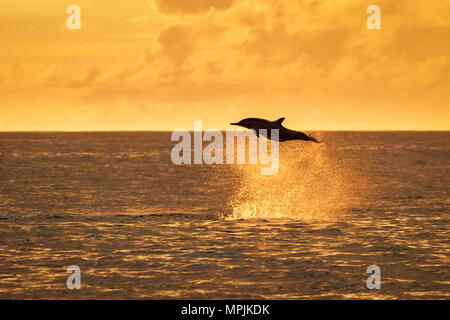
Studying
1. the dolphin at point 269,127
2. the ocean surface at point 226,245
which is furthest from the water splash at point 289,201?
the dolphin at point 269,127

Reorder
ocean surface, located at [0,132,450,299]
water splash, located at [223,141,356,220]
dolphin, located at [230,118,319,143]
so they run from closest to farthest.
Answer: ocean surface, located at [0,132,450,299] → dolphin, located at [230,118,319,143] → water splash, located at [223,141,356,220]

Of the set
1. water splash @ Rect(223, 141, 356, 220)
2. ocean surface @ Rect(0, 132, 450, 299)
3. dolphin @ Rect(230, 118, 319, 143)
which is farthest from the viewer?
water splash @ Rect(223, 141, 356, 220)

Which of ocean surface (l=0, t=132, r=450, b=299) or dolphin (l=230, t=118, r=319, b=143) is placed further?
dolphin (l=230, t=118, r=319, b=143)

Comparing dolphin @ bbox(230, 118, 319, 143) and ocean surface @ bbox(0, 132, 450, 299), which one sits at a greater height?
dolphin @ bbox(230, 118, 319, 143)

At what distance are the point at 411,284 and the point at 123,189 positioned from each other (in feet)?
124

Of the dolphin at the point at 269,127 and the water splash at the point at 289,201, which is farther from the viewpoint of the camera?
the water splash at the point at 289,201

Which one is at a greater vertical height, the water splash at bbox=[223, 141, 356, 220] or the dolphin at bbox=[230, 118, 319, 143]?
the dolphin at bbox=[230, 118, 319, 143]

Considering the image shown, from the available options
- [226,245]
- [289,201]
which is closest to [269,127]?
[226,245]

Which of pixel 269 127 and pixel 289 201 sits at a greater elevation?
pixel 269 127

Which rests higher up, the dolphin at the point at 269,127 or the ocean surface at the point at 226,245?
the dolphin at the point at 269,127

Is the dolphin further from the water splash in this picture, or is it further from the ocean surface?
the water splash

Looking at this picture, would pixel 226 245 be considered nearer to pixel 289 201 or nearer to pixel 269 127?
pixel 269 127

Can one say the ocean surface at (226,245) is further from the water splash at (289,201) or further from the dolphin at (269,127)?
the dolphin at (269,127)

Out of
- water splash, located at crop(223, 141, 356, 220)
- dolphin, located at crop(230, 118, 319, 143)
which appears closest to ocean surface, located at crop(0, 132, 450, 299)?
water splash, located at crop(223, 141, 356, 220)
